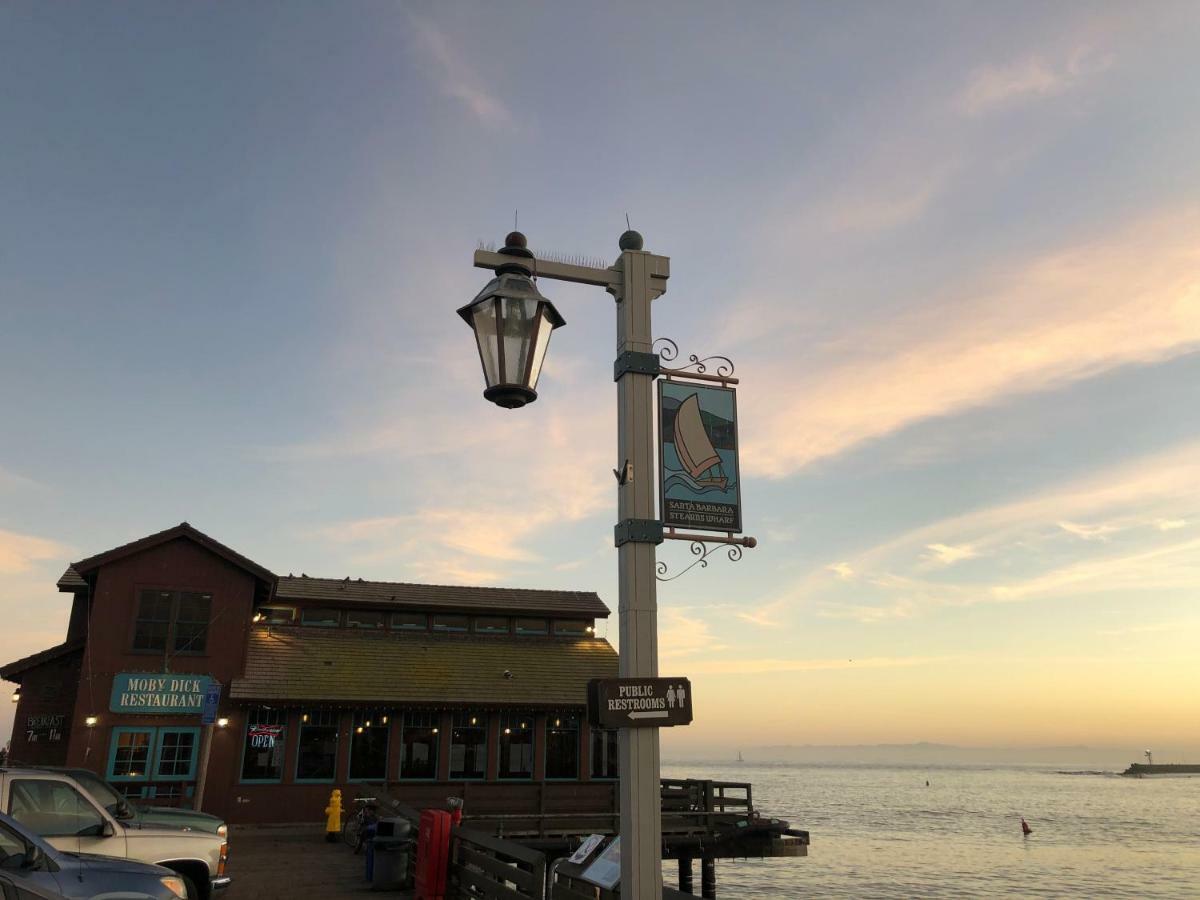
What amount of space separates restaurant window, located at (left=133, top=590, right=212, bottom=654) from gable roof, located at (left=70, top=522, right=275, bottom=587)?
1387mm

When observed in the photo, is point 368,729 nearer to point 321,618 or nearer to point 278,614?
point 321,618

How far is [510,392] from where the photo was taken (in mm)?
4930

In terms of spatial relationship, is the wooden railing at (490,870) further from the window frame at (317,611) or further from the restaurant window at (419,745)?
the window frame at (317,611)

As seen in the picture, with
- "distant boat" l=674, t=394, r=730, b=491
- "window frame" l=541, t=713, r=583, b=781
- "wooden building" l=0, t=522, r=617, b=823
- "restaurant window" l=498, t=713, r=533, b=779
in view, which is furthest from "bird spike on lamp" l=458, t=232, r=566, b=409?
"window frame" l=541, t=713, r=583, b=781

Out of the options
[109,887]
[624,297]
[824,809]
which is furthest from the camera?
[824,809]

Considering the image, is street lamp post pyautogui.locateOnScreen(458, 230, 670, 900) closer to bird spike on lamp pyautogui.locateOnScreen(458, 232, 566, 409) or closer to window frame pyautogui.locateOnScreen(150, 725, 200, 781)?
bird spike on lamp pyautogui.locateOnScreen(458, 232, 566, 409)

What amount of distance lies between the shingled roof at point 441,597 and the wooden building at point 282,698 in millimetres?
157

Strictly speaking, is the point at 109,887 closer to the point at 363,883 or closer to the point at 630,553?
the point at 630,553

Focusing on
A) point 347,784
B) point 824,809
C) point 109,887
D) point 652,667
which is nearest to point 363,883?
point 109,887

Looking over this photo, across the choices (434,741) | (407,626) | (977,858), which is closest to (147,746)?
(434,741)

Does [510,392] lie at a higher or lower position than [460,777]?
higher

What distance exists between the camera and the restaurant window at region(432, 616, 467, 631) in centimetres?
3119

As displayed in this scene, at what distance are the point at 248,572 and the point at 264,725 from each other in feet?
15.8

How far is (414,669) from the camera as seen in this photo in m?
28.5
